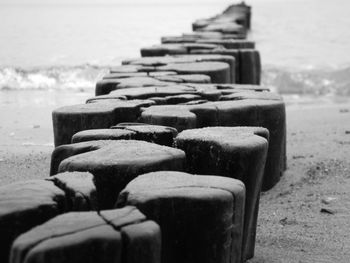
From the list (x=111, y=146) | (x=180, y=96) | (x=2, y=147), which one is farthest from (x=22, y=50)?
(x=111, y=146)

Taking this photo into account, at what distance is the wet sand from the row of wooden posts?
12.8 inches

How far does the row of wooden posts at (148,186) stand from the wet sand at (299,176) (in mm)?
326

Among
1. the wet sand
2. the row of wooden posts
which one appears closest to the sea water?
the wet sand

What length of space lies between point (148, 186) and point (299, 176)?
2896mm

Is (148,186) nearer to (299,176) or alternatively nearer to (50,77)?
(299,176)

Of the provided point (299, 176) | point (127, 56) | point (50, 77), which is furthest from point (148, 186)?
point (127, 56)

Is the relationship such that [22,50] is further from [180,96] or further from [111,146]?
[111,146]

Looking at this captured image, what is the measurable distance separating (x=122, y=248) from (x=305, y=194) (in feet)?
9.29

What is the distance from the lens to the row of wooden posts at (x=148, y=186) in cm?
193

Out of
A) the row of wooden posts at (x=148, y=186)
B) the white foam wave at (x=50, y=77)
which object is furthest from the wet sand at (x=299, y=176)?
the white foam wave at (x=50, y=77)

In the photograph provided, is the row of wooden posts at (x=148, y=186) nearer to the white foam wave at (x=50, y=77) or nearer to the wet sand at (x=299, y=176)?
the wet sand at (x=299, y=176)

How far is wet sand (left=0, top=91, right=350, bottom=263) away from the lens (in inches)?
135

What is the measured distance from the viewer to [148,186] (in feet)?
7.59

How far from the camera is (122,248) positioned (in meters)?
1.92
